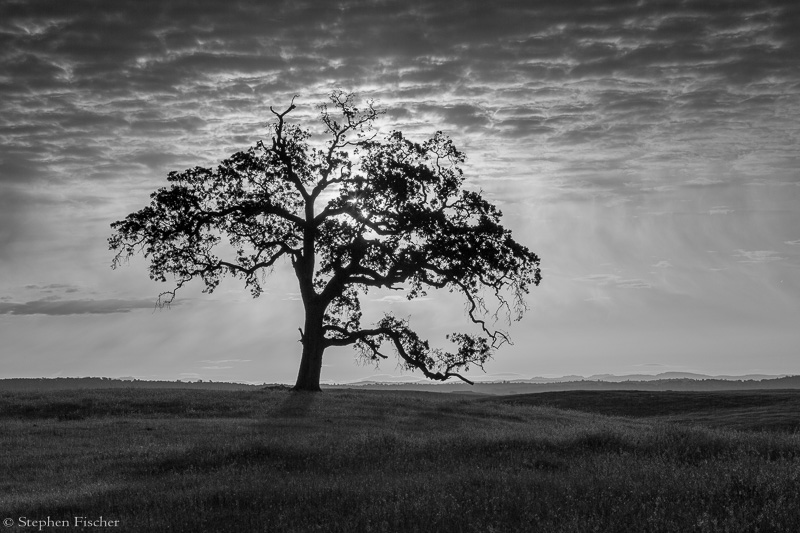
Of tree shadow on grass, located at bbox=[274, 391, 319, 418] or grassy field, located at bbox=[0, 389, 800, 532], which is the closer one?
grassy field, located at bbox=[0, 389, 800, 532]

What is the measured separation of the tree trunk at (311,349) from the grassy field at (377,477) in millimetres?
12126

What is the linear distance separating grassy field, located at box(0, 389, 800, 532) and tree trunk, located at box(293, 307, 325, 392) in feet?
39.8

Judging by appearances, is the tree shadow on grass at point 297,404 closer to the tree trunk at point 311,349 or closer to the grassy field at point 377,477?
the grassy field at point 377,477

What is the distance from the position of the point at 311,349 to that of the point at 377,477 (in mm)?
26812

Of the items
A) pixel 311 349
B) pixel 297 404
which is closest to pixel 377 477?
pixel 297 404

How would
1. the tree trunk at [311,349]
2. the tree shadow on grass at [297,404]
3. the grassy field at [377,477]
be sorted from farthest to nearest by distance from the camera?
1. the tree trunk at [311,349]
2. the tree shadow on grass at [297,404]
3. the grassy field at [377,477]

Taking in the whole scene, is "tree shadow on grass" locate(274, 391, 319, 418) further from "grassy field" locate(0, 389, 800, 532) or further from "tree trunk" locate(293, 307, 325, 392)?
"tree trunk" locate(293, 307, 325, 392)

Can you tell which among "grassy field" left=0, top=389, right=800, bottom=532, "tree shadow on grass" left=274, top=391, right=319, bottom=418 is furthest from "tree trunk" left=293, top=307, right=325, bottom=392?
"grassy field" left=0, top=389, right=800, bottom=532

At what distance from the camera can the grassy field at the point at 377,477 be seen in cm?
1114

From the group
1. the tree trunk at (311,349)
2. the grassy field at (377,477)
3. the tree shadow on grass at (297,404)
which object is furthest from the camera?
the tree trunk at (311,349)

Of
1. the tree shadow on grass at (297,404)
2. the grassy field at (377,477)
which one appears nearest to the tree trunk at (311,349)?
the tree shadow on grass at (297,404)

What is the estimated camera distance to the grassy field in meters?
11.1

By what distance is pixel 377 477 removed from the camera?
48.5ft

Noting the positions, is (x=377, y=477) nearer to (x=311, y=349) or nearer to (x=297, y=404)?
(x=297, y=404)
